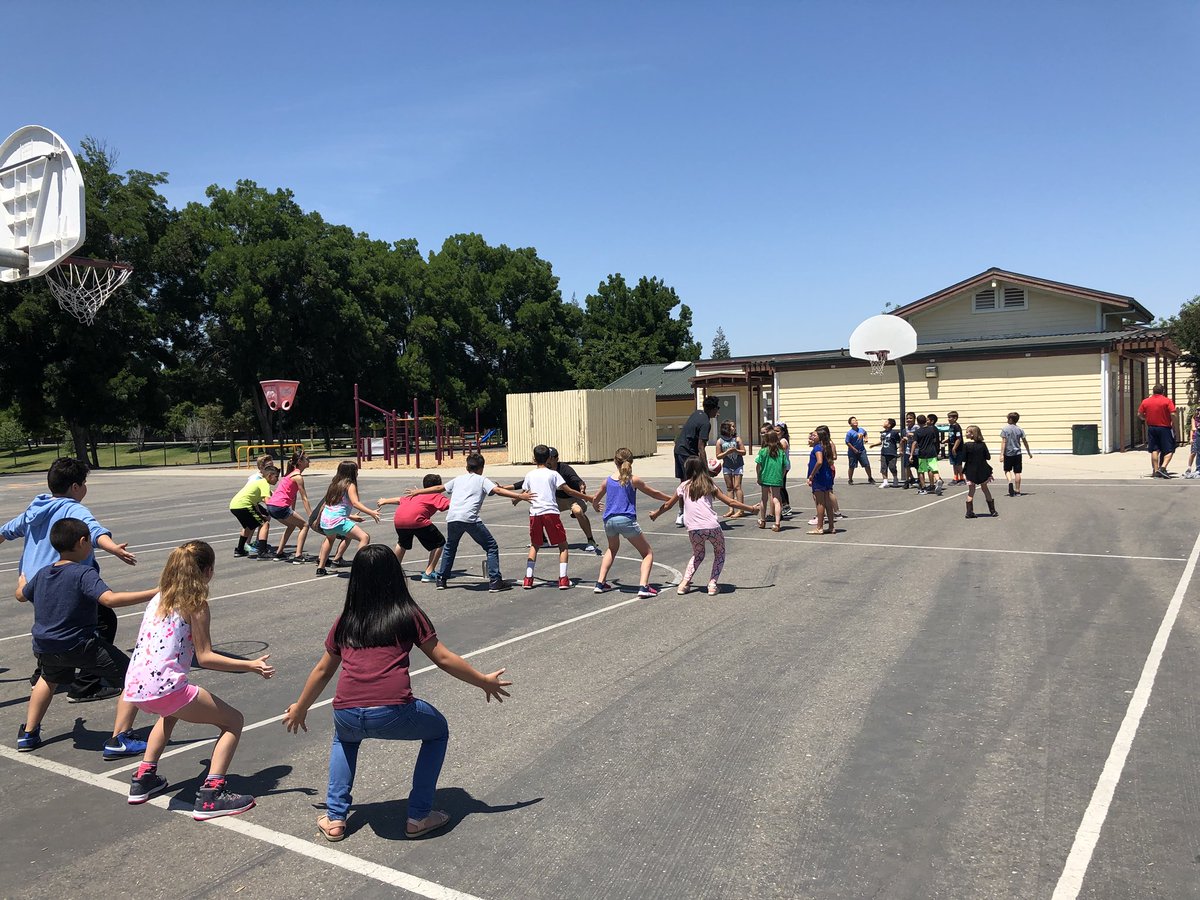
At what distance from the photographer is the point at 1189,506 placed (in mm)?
17266

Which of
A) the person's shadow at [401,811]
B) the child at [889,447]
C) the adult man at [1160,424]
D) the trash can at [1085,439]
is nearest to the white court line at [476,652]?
the person's shadow at [401,811]

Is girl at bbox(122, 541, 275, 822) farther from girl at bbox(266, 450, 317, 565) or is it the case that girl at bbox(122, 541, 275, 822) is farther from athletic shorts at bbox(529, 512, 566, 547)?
girl at bbox(266, 450, 317, 565)

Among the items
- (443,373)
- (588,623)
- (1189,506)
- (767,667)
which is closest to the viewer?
(767,667)

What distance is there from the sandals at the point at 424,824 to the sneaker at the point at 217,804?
0.97 meters

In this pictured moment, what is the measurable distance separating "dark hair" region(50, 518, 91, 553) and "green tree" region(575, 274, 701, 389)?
68968 millimetres

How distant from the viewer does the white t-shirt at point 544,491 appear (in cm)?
1116

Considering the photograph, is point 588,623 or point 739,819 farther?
point 588,623

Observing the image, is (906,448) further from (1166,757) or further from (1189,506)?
(1166,757)

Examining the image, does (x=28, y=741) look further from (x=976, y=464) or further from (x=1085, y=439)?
(x=1085, y=439)

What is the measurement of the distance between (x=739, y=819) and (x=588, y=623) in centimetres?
448

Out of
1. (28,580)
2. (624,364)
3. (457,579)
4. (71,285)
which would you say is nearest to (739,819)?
(28,580)

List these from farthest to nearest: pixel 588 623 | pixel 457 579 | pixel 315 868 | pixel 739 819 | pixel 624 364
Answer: pixel 624 364 < pixel 457 579 < pixel 588 623 < pixel 739 819 < pixel 315 868

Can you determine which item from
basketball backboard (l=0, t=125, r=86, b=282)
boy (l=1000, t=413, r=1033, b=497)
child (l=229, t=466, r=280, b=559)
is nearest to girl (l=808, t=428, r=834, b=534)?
boy (l=1000, t=413, r=1033, b=497)

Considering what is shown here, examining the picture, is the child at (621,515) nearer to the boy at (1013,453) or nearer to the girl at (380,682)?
the girl at (380,682)
